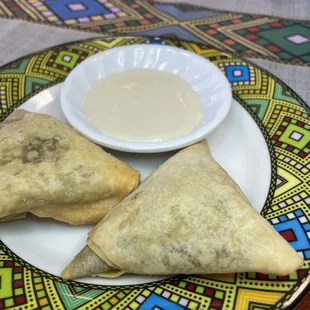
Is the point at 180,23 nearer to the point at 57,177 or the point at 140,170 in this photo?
the point at 140,170

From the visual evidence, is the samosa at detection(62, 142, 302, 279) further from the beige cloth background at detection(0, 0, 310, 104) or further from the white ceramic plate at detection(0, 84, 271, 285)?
the beige cloth background at detection(0, 0, 310, 104)

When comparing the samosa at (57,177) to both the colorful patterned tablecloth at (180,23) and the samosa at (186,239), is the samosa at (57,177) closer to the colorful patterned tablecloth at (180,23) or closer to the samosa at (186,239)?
the samosa at (186,239)

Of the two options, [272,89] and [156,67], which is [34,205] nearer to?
[156,67]

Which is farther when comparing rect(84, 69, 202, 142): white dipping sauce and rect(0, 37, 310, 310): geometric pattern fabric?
rect(84, 69, 202, 142): white dipping sauce

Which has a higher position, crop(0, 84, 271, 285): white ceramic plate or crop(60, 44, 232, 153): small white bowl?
crop(60, 44, 232, 153): small white bowl

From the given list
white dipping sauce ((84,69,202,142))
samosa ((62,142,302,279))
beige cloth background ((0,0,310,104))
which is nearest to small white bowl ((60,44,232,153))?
white dipping sauce ((84,69,202,142))

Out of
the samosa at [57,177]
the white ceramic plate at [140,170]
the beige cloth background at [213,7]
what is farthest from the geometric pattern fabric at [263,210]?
the beige cloth background at [213,7]

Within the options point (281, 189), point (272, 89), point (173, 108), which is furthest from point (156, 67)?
point (281, 189)
